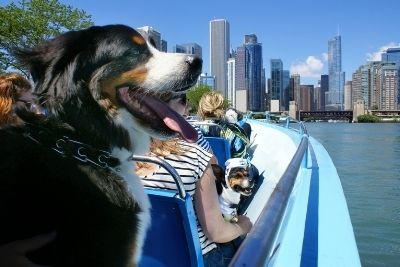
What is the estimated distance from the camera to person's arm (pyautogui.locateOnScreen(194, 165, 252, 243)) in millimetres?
2842

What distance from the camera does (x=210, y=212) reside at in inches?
115

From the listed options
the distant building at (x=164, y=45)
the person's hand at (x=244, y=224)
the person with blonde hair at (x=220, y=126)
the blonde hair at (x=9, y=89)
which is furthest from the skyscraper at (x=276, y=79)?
the blonde hair at (x=9, y=89)

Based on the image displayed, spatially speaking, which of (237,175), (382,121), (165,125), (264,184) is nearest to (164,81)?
(165,125)

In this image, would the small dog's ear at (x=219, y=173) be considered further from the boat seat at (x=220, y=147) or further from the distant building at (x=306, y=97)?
the distant building at (x=306, y=97)

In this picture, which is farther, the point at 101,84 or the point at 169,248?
the point at 169,248

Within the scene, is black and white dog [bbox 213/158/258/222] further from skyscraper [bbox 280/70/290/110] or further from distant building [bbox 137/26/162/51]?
skyscraper [bbox 280/70/290/110]

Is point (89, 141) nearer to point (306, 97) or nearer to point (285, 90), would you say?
point (285, 90)

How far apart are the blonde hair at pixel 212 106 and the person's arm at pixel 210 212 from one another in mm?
4222

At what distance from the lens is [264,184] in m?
5.27

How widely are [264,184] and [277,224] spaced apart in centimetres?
375

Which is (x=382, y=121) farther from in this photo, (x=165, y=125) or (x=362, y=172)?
(x=165, y=125)

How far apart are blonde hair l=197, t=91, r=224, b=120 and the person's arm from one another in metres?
A: 4.22

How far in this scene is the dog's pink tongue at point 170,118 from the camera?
2023 mm

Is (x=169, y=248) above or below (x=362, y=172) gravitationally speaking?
above
